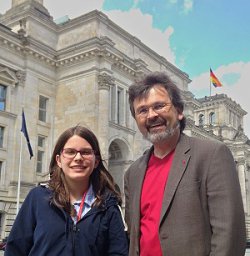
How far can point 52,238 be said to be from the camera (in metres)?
3.42

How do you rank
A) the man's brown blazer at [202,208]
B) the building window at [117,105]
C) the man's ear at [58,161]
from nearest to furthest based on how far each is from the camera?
the man's brown blazer at [202,208]
the man's ear at [58,161]
the building window at [117,105]

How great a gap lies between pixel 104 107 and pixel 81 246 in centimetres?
2633

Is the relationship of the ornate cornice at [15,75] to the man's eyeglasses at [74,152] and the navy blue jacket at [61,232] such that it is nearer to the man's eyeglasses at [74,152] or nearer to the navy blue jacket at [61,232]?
the man's eyeglasses at [74,152]

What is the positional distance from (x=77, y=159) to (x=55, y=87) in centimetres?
2936

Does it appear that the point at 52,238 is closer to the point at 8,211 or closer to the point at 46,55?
the point at 8,211

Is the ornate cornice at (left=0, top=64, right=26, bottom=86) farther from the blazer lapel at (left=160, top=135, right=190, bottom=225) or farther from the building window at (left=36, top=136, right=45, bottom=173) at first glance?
the blazer lapel at (left=160, top=135, right=190, bottom=225)

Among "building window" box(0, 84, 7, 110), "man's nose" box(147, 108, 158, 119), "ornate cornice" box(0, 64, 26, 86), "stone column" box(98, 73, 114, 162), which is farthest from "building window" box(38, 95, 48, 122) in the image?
"man's nose" box(147, 108, 158, 119)

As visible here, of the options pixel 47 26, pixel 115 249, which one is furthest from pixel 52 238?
pixel 47 26

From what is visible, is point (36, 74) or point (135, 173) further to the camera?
point (36, 74)

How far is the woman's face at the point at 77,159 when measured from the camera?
12.2 ft

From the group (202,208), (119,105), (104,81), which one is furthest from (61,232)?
(119,105)

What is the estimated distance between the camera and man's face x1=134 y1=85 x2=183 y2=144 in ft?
12.3

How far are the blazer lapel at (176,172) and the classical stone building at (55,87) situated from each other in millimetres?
23285

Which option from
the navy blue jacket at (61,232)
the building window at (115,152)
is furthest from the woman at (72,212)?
the building window at (115,152)
